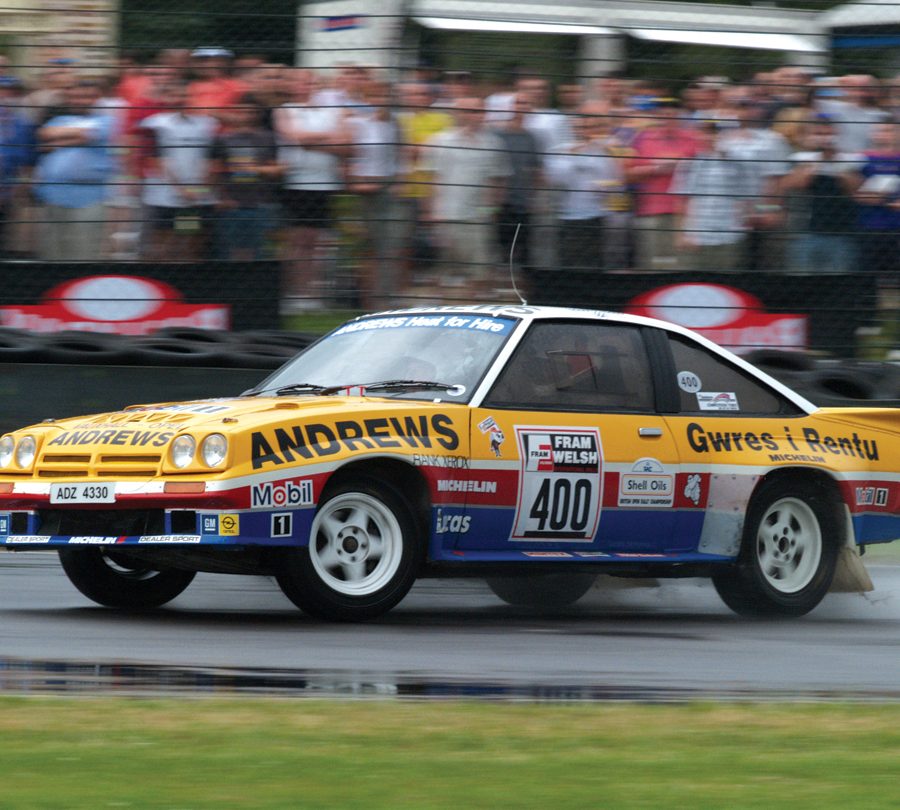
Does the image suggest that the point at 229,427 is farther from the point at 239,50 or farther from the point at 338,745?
the point at 239,50

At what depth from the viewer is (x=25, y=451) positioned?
7496 mm

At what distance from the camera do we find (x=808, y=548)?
869 cm

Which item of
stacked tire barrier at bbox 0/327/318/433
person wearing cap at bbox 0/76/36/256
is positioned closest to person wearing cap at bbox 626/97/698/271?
stacked tire barrier at bbox 0/327/318/433

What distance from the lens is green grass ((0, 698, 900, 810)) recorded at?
412cm

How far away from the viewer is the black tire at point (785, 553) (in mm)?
8461

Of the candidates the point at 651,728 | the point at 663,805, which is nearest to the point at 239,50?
the point at 651,728

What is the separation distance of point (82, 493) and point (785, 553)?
11.4 feet

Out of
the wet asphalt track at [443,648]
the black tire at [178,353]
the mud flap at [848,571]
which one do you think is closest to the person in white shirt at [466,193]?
the black tire at [178,353]

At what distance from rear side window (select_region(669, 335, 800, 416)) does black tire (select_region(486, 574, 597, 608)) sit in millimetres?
1147

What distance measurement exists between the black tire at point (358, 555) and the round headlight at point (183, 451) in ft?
1.84

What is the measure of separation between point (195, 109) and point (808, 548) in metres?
5.33

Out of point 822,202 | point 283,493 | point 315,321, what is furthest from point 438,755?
point 822,202

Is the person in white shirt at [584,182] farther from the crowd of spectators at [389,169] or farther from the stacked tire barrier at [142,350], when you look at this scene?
the stacked tire barrier at [142,350]

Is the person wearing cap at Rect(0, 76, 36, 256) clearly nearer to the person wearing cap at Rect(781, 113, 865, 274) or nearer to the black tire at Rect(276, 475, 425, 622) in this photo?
the person wearing cap at Rect(781, 113, 865, 274)
